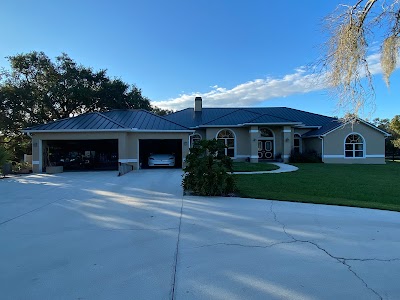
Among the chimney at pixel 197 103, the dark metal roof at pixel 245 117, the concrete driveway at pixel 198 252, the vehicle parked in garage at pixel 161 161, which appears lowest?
the concrete driveway at pixel 198 252

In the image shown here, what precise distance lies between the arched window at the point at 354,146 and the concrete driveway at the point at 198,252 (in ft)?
68.2

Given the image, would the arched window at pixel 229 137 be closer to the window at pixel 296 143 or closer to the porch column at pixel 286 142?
the porch column at pixel 286 142

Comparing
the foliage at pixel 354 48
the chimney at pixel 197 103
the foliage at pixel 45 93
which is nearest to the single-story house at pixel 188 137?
the chimney at pixel 197 103

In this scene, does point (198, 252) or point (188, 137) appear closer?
point (198, 252)

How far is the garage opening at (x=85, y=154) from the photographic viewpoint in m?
21.8

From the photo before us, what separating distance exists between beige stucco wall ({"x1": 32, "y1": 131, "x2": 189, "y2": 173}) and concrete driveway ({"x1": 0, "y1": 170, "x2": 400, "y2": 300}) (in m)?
10.7

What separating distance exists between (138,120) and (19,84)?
18.1 metres

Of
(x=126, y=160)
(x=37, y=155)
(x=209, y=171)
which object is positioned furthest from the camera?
(x=126, y=160)

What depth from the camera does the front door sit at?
26922 millimetres

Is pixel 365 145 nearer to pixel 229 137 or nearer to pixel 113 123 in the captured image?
pixel 229 137

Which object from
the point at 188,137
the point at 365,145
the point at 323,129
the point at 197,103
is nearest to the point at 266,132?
the point at 323,129

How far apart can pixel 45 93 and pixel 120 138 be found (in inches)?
657

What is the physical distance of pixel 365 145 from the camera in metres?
25.3

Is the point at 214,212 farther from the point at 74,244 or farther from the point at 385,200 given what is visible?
the point at 385,200
